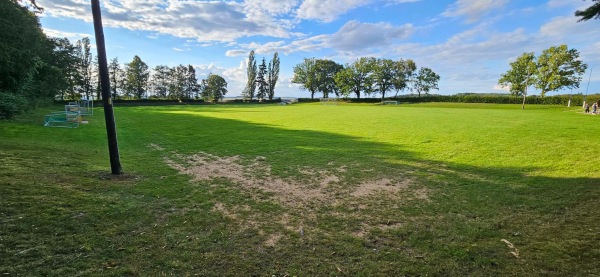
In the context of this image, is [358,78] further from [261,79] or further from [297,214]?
[297,214]

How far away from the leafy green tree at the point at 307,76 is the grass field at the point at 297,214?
90.6m

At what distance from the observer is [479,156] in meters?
9.76

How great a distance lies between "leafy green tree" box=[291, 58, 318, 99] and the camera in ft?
323

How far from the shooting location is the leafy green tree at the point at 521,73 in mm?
59219

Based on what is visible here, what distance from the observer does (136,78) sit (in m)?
76.7

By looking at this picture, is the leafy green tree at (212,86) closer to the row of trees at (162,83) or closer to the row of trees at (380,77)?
the row of trees at (162,83)

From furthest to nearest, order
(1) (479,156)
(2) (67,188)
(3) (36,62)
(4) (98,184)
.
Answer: (3) (36,62) → (1) (479,156) → (4) (98,184) → (2) (67,188)

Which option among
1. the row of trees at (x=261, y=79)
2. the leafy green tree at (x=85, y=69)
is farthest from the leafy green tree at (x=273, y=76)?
the leafy green tree at (x=85, y=69)

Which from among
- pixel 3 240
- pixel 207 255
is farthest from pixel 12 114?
pixel 207 255

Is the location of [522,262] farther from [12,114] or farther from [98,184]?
[12,114]

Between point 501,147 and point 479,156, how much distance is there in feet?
7.33

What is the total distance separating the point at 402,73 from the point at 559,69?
37.7m

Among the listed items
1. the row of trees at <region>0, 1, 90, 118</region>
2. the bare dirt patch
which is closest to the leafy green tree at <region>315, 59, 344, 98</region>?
the row of trees at <region>0, 1, 90, 118</region>

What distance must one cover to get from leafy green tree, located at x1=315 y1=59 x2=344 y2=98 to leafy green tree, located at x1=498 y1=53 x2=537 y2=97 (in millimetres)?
48505
